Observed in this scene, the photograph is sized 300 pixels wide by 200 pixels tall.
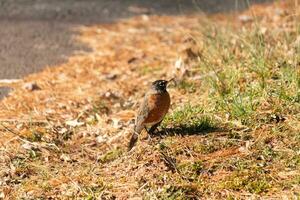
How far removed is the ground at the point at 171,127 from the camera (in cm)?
395

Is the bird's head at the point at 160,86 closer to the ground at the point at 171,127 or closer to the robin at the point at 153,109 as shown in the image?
the robin at the point at 153,109

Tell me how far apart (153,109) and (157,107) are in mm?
30

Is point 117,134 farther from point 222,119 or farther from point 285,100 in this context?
point 285,100

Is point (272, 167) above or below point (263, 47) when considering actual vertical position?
below

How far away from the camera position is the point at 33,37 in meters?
7.79

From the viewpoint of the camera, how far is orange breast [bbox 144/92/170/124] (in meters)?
4.33

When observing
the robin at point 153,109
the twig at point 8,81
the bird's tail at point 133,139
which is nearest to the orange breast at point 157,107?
the robin at point 153,109

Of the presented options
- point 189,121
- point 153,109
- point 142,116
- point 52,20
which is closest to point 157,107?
point 153,109

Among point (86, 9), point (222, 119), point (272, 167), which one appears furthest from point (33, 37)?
point (272, 167)

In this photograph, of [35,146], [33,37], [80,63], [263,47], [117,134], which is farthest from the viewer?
[33,37]

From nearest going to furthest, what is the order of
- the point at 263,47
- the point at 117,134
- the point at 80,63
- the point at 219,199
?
1. the point at 219,199
2. the point at 117,134
3. the point at 263,47
4. the point at 80,63

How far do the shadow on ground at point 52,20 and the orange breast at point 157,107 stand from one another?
8.02 ft

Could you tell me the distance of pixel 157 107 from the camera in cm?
432

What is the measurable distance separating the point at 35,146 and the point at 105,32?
3695 millimetres
